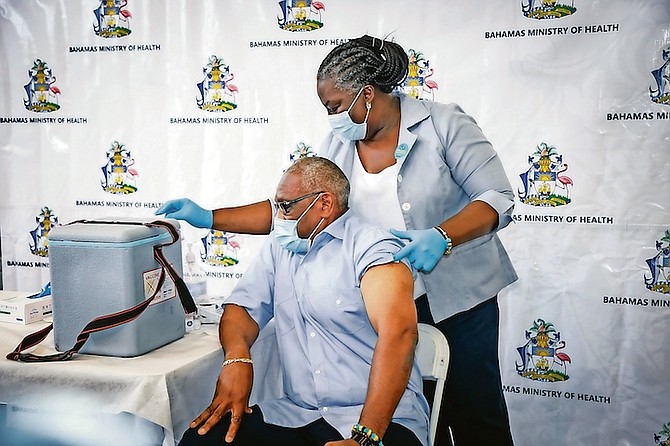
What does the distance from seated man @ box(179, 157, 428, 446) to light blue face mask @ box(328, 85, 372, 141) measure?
0.22 meters

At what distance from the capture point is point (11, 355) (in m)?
1.69

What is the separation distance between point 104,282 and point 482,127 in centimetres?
147

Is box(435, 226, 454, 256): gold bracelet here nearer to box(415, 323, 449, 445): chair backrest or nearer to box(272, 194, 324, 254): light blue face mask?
box(415, 323, 449, 445): chair backrest

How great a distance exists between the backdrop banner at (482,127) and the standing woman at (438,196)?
286 mm

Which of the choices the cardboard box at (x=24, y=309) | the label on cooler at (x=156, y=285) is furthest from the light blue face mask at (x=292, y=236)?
the cardboard box at (x=24, y=309)

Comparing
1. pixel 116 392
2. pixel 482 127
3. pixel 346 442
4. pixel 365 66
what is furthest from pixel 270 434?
pixel 482 127

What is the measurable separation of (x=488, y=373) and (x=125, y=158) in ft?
5.86

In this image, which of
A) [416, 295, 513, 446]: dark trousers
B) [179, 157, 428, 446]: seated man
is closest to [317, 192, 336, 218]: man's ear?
[179, 157, 428, 446]: seated man

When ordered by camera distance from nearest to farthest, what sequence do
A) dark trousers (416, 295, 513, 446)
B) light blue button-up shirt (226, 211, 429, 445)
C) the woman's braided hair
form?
1. light blue button-up shirt (226, 211, 429, 445)
2. the woman's braided hair
3. dark trousers (416, 295, 513, 446)

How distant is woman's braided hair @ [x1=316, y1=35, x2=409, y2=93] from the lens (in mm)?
2107

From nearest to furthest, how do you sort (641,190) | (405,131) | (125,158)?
(405,131), (641,190), (125,158)

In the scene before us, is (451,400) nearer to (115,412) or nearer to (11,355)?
(115,412)

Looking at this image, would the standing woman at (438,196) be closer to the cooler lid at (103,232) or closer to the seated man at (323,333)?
the seated man at (323,333)

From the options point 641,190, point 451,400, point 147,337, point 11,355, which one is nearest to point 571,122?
point 641,190
